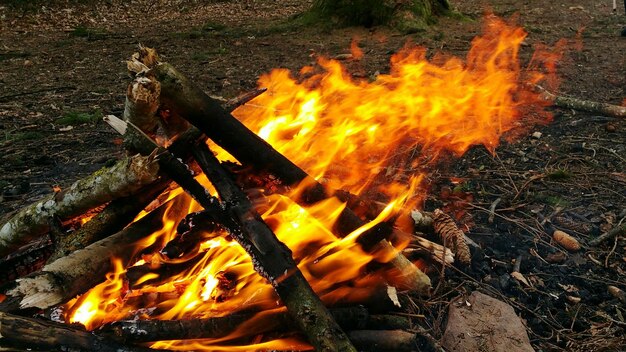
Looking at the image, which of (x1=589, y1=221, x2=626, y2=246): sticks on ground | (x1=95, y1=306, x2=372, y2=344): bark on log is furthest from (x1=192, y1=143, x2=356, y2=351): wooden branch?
(x1=589, y1=221, x2=626, y2=246): sticks on ground

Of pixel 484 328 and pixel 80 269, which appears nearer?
pixel 80 269

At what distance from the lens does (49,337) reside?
2.35 meters

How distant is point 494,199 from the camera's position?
15.2 ft

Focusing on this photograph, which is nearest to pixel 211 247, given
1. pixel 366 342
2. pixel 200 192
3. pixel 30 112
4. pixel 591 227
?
pixel 200 192

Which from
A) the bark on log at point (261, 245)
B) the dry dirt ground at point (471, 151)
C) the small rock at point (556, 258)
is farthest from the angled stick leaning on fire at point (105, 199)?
the small rock at point (556, 258)

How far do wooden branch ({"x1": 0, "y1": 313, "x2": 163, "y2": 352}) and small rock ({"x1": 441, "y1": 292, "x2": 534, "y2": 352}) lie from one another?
76.5 inches

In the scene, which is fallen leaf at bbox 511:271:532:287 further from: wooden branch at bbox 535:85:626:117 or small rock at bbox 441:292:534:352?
wooden branch at bbox 535:85:626:117

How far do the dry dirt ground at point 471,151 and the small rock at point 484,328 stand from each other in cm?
9

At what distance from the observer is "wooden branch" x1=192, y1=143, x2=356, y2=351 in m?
2.52

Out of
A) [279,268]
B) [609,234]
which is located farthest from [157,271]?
[609,234]

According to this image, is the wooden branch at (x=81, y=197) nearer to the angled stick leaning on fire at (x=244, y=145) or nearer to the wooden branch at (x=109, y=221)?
the wooden branch at (x=109, y=221)

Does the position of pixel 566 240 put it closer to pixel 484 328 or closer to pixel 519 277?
pixel 519 277

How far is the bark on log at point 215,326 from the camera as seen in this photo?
247cm

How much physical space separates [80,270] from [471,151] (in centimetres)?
435
